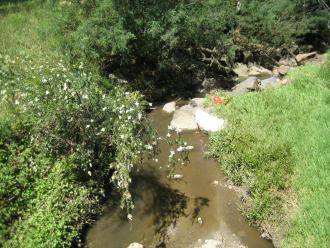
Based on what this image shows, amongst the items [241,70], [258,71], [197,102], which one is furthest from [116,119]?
[258,71]

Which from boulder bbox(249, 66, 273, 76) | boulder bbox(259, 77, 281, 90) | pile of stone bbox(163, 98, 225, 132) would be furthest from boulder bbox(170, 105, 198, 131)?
boulder bbox(249, 66, 273, 76)

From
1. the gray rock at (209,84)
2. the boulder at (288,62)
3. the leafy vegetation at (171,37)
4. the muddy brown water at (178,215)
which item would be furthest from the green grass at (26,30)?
the boulder at (288,62)

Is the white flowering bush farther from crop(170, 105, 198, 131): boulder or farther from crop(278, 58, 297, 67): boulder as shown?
crop(278, 58, 297, 67): boulder

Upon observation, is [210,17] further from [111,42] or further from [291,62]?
[291,62]

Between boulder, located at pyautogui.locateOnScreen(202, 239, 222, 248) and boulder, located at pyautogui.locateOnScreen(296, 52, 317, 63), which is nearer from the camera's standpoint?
boulder, located at pyautogui.locateOnScreen(202, 239, 222, 248)

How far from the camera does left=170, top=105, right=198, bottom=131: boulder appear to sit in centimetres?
1032

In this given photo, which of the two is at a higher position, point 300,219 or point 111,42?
point 111,42

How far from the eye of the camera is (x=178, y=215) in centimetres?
735

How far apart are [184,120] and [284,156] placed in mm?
3214

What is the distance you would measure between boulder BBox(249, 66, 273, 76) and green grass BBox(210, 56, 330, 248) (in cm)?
403

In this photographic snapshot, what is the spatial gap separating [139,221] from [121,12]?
6.47 metres

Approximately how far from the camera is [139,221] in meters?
7.24

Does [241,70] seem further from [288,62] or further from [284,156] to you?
[284,156]

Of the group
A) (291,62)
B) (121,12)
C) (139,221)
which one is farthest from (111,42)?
(291,62)
